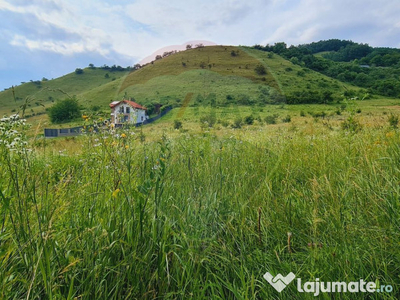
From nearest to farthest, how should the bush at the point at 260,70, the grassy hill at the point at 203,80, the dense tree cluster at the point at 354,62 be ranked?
1. the grassy hill at the point at 203,80
2. the bush at the point at 260,70
3. the dense tree cluster at the point at 354,62

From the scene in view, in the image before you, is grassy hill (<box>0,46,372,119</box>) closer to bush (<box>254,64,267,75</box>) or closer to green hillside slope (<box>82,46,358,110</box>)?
green hillside slope (<box>82,46,358,110</box>)

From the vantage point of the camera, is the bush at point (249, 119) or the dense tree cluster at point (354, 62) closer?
the bush at point (249, 119)

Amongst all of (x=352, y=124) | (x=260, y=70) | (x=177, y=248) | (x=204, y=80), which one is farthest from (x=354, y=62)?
(x=177, y=248)

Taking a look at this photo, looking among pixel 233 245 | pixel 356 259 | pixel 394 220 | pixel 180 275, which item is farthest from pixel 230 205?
pixel 394 220

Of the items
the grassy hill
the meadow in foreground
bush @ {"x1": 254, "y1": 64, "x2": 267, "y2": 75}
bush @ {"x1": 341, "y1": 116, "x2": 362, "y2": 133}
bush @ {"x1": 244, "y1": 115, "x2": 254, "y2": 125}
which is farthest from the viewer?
bush @ {"x1": 244, "y1": 115, "x2": 254, "y2": 125}

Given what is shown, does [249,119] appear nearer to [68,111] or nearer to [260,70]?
[260,70]

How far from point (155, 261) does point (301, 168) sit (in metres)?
2.12

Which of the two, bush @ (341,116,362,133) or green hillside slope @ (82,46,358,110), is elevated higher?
green hillside slope @ (82,46,358,110)

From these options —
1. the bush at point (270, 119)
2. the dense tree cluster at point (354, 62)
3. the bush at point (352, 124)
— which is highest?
the dense tree cluster at point (354, 62)

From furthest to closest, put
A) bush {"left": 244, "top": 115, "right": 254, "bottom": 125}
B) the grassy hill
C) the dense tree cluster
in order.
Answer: the dense tree cluster, bush {"left": 244, "top": 115, "right": 254, "bottom": 125}, the grassy hill

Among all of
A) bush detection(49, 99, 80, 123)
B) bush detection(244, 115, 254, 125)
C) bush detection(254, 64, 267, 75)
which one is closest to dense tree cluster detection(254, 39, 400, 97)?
bush detection(254, 64, 267, 75)

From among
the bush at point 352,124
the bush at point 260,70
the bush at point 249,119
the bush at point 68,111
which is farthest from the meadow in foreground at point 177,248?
the bush at point 260,70

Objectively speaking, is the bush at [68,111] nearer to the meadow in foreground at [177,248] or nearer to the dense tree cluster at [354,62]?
the meadow in foreground at [177,248]

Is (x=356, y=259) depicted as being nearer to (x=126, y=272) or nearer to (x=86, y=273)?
(x=126, y=272)
